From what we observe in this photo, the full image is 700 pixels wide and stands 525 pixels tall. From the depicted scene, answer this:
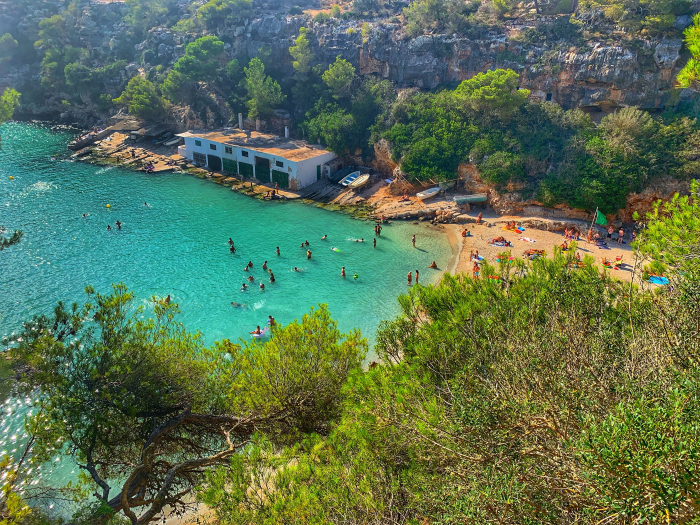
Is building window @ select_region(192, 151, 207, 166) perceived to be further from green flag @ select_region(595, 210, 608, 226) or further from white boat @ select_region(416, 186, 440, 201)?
green flag @ select_region(595, 210, 608, 226)

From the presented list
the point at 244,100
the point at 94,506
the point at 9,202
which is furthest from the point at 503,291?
the point at 244,100

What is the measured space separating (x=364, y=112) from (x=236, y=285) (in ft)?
94.8

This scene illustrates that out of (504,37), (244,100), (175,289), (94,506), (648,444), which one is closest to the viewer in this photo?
(648,444)

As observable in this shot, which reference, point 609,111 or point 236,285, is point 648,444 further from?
point 609,111

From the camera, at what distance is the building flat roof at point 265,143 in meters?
48.4

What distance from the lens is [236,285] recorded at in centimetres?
3147

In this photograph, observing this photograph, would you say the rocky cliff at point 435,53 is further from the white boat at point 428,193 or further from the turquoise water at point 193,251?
the turquoise water at point 193,251

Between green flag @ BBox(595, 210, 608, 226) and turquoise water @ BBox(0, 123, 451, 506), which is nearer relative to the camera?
turquoise water @ BBox(0, 123, 451, 506)

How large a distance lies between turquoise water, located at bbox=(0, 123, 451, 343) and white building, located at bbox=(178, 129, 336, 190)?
371 cm

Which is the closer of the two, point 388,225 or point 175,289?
point 175,289

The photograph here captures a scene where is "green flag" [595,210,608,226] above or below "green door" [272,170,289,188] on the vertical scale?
below

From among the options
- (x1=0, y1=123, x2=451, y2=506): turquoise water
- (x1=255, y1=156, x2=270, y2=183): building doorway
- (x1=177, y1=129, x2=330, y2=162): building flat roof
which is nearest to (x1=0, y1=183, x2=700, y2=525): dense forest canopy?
(x1=0, y1=123, x2=451, y2=506): turquoise water

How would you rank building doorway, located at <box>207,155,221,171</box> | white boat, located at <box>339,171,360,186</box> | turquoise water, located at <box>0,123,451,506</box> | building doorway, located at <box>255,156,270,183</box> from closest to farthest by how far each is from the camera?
1. turquoise water, located at <box>0,123,451,506</box>
2. white boat, located at <box>339,171,360,186</box>
3. building doorway, located at <box>255,156,270,183</box>
4. building doorway, located at <box>207,155,221,171</box>

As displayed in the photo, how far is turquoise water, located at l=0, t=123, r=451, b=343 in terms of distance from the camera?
29000 millimetres
